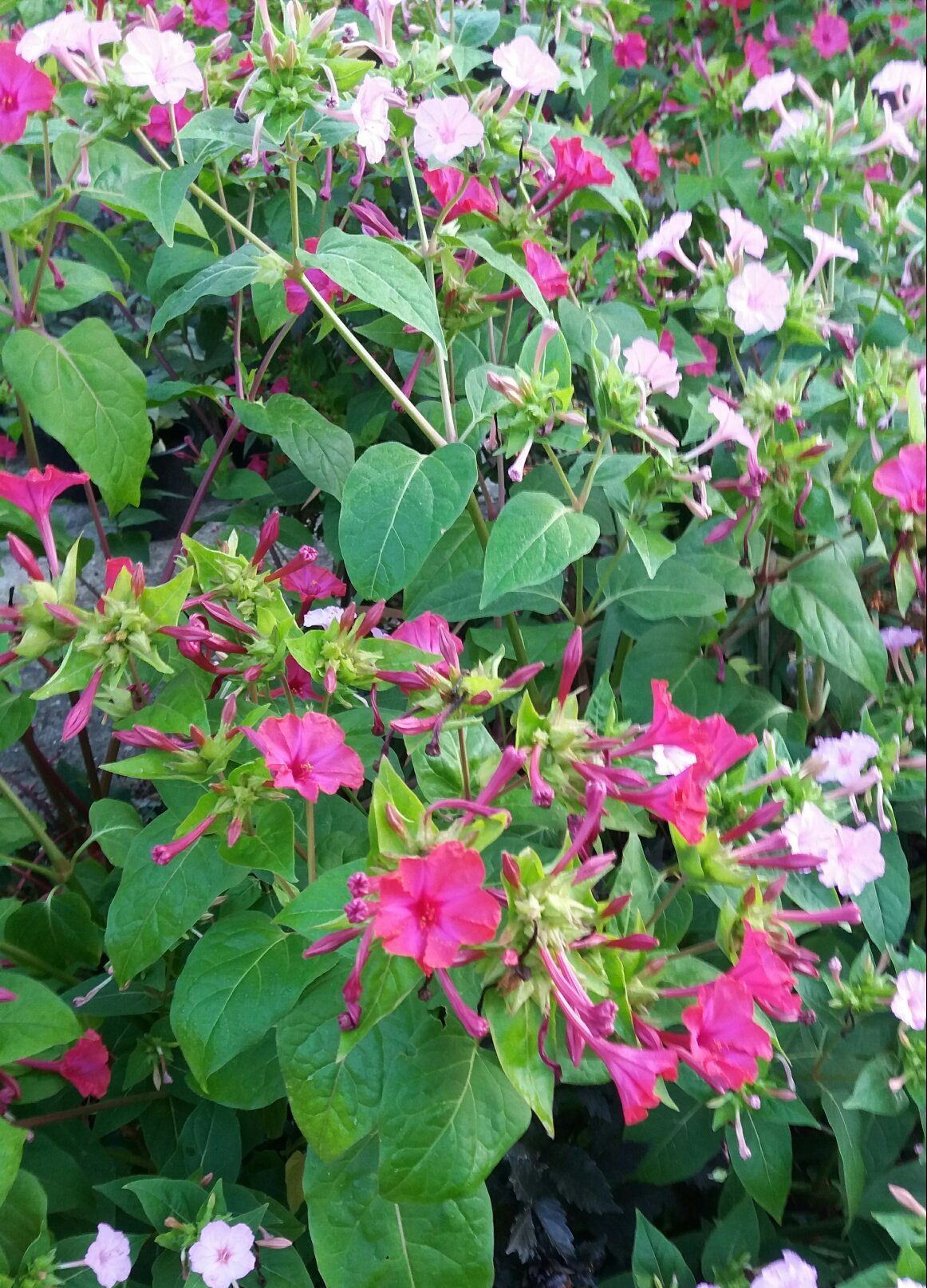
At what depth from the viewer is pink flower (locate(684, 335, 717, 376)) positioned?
1206mm

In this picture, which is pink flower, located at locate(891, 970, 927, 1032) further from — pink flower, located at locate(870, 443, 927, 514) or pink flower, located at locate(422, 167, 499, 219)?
pink flower, located at locate(422, 167, 499, 219)

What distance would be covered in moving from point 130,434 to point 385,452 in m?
0.37

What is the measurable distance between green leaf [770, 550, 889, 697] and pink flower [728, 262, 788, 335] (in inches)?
10.8

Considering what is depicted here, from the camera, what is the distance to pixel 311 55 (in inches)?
31.3

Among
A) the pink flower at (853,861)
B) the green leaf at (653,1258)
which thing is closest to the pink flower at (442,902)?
the pink flower at (853,861)

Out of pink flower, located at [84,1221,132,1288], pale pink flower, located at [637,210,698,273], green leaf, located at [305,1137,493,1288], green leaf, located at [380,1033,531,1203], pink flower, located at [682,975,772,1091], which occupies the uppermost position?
pale pink flower, located at [637,210,698,273]

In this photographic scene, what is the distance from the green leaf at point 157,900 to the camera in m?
0.74

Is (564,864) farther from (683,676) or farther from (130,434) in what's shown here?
(130,434)

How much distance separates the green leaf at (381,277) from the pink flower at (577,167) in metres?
0.34

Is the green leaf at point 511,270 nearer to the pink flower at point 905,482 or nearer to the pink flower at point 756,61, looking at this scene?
the pink flower at point 905,482

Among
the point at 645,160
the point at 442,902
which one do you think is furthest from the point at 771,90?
the point at 442,902

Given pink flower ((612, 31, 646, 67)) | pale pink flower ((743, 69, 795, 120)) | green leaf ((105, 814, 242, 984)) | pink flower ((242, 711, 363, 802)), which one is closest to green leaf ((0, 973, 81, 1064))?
green leaf ((105, 814, 242, 984))

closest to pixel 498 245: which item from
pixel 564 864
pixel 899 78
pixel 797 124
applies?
pixel 797 124

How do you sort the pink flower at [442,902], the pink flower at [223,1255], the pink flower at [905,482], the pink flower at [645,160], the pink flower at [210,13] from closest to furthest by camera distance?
the pink flower at [442,902]
the pink flower at [223,1255]
the pink flower at [905,482]
the pink flower at [210,13]
the pink flower at [645,160]
